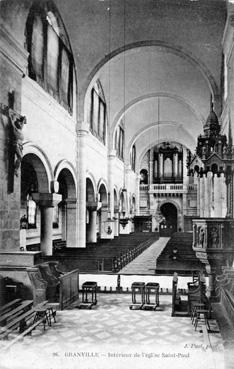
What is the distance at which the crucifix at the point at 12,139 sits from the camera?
8699 mm

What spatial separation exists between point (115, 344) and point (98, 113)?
49.3ft

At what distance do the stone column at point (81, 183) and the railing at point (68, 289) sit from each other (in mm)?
6855

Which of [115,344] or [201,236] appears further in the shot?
[201,236]

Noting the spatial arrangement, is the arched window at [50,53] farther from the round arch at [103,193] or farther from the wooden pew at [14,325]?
the wooden pew at [14,325]

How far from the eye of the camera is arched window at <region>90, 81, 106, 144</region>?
61.5 feet

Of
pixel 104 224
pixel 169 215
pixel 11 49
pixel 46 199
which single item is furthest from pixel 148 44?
pixel 169 215


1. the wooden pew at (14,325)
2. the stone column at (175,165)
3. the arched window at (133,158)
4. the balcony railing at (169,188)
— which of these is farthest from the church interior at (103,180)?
the balcony railing at (169,188)

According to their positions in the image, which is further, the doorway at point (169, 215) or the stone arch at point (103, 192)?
the doorway at point (169, 215)

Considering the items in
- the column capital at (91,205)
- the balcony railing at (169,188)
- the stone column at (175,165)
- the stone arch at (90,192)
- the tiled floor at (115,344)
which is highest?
the stone column at (175,165)

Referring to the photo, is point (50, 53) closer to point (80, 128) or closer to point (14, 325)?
point (80, 128)

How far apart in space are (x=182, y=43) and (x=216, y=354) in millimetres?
12661

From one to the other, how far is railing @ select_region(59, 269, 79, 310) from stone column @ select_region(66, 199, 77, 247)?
6.73 meters

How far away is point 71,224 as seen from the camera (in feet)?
53.0

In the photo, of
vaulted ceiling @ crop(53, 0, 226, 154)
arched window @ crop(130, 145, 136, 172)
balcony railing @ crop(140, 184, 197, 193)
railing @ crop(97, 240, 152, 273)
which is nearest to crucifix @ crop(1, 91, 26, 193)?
railing @ crop(97, 240, 152, 273)
